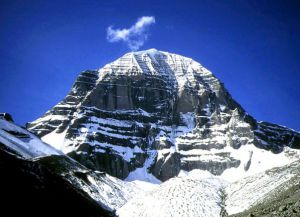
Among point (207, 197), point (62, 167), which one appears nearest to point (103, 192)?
point (62, 167)

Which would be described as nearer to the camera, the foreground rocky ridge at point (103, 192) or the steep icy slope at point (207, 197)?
the foreground rocky ridge at point (103, 192)

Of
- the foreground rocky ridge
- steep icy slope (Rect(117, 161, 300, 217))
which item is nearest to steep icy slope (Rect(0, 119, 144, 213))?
the foreground rocky ridge

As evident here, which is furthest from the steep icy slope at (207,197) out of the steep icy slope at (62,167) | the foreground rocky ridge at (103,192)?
the steep icy slope at (62,167)

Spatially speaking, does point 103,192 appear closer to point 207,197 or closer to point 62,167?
point 62,167

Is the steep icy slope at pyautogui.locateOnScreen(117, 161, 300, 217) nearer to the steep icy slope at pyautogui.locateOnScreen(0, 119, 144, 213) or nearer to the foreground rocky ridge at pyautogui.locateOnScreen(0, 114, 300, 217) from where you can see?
the foreground rocky ridge at pyautogui.locateOnScreen(0, 114, 300, 217)

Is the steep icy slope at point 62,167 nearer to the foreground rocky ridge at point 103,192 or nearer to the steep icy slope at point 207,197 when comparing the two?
the foreground rocky ridge at point 103,192

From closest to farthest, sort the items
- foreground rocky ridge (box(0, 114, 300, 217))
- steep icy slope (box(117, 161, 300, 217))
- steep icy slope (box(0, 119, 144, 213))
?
foreground rocky ridge (box(0, 114, 300, 217)) → steep icy slope (box(117, 161, 300, 217)) → steep icy slope (box(0, 119, 144, 213))

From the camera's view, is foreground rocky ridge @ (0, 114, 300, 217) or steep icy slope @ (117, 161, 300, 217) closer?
foreground rocky ridge @ (0, 114, 300, 217)

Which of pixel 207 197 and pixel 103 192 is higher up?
pixel 207 197

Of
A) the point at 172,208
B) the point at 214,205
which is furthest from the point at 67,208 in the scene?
the point at 214,205

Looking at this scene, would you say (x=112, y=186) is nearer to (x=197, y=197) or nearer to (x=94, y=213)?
(x=197, y=197)

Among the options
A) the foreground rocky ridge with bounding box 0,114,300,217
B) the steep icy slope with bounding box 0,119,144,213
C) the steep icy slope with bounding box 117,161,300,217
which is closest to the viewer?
the foreground rocky ridge with bounding box 0,114,300,217

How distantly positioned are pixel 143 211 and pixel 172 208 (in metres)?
8.00

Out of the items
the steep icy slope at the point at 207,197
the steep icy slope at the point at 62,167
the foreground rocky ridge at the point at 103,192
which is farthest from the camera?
the steep icy slope at the point at 62,167
